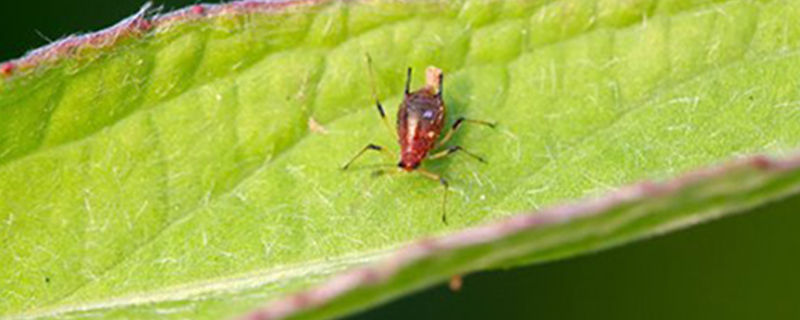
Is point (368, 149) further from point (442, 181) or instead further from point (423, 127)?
point (423, 127)

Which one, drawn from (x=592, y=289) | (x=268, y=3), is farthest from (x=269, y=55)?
(x=592, y=289)

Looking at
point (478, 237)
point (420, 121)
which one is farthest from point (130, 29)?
point (478, 237)

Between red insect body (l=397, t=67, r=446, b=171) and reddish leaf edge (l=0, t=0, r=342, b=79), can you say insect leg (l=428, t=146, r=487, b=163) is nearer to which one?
red insect body (l=397, t=67, r=446, b=171)

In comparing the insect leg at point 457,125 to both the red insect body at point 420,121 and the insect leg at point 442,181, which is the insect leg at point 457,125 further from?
the insect leg at point 442,181

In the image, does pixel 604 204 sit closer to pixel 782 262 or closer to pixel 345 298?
pixel 345 298

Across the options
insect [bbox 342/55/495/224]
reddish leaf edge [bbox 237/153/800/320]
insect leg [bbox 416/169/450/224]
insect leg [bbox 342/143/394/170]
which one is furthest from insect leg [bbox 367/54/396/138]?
reddish leaf edge [bbox 237/153/800/320]

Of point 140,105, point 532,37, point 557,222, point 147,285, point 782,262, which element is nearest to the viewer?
point 557,222
